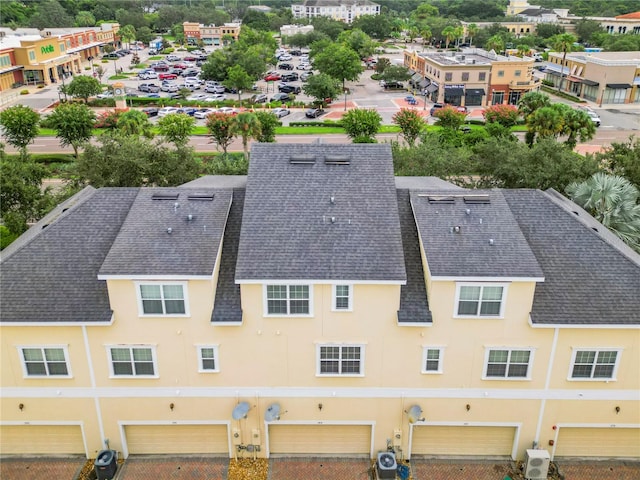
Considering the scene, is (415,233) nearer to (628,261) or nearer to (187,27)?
(628,261)

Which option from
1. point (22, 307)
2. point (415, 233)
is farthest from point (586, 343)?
point (22, 307)

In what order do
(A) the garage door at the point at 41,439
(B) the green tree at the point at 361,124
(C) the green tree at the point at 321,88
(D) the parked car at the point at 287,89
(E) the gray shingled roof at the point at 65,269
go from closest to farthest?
(E) the gray shingled roof at the point at 65,269 → (A) the garage door at the point at 41,439 → (B) the green tree at the point at 361,124 → (C) the green tree at the point at 321,88 → (D) the parked car at the point at 287,89

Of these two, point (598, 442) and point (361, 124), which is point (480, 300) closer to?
point (598, 442)

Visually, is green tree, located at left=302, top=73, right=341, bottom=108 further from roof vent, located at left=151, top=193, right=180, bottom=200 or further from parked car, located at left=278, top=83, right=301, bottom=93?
roof vent, located at left=151, top=193, right=180, bottom=200

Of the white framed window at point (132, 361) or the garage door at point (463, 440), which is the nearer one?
the white framed window at point (132, 361)

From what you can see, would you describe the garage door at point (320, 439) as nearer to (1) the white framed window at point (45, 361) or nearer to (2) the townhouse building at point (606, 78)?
(1) the white framed window at point (45, 361)

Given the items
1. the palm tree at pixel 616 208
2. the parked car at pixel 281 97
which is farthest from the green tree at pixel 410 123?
the palm tree at pixel 616 208

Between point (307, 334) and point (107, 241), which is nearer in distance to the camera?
point (307, 334)

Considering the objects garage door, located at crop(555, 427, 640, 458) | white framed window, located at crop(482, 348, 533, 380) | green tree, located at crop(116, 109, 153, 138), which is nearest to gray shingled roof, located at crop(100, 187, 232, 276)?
white framed window, located at crop(482, 348, 533, 380)
